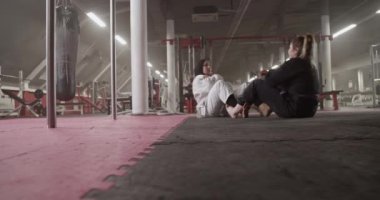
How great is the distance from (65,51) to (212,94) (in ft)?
5.55

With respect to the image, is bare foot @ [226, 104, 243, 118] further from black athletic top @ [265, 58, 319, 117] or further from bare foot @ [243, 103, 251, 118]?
black athletic top @ [265, 58, 319, 117]

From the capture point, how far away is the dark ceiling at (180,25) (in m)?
8.65

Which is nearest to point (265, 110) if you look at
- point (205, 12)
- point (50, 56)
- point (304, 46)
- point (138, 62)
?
point (304, 46)

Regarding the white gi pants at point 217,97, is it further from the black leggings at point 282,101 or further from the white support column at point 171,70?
the white support column at point 171,70

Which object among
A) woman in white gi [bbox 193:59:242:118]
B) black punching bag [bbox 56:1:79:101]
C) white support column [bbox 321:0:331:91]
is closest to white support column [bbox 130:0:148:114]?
woman in white gi [bbox 193:59:242:118]

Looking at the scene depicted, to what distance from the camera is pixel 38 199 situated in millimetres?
806

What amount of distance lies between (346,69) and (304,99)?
1780cm

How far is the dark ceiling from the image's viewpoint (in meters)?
8.65

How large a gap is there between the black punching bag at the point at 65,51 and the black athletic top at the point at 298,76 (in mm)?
2113

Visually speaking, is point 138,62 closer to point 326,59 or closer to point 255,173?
point 255,173

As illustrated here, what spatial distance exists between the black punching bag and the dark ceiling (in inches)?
164

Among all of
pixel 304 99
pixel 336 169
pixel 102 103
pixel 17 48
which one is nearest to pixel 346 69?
pixel 102 103

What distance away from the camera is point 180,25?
44.6ft

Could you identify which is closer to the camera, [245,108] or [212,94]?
[245,108]
